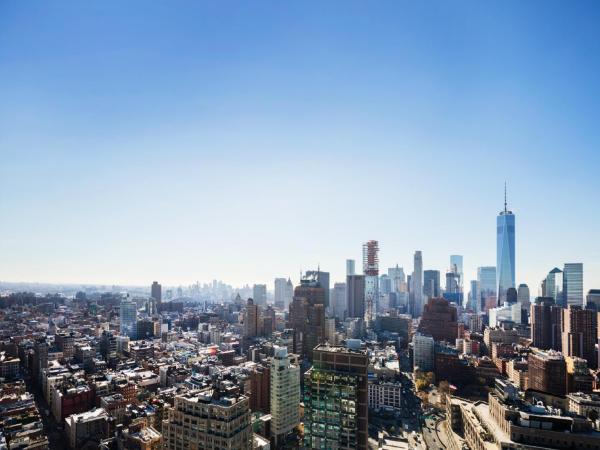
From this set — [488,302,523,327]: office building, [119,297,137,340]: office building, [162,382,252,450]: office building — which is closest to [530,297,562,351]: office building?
[488,302,523,327]: office building

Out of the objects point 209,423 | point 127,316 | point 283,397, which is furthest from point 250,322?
point 209,423

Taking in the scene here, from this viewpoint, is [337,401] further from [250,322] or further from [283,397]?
[250,322]

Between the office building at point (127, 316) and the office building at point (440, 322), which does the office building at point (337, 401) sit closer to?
the office building at point (440, 322)

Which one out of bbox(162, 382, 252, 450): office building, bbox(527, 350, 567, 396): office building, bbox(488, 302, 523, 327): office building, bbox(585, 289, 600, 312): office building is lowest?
bbox(488, 302, 523, 327): office building

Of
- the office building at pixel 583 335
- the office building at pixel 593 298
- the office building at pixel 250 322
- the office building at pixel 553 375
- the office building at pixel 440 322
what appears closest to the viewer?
the office building at pixel 553 375

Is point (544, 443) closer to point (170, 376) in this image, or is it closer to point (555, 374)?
point (555, 374)

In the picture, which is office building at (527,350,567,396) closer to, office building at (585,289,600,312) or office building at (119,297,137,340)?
office building at (585,289,600,312)

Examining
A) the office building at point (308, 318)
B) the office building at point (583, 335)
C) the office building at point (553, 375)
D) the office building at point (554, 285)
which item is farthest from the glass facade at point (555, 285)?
the office building at point (308, 318)

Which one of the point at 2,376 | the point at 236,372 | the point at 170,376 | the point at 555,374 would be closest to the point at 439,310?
the point at 555,374
